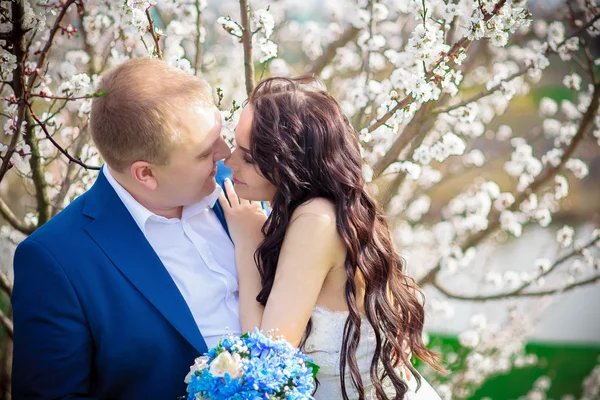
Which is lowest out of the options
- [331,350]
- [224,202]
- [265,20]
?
[331,350]

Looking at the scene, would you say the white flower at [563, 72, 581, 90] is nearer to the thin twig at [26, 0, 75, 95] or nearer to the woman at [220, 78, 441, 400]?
the woman at [220, 78, 441, 400]

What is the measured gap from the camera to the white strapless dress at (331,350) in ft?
7.04

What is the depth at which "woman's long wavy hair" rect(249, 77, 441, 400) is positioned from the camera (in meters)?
2.10

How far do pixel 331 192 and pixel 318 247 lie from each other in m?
0.22

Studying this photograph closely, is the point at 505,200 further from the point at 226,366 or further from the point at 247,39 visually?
the point at 226,366

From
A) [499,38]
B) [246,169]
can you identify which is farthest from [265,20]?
[499,38]

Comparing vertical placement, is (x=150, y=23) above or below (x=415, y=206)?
above

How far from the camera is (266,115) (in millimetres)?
2115

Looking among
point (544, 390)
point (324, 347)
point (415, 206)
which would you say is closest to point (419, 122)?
point (324, 347)

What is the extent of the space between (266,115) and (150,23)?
1.97 feet

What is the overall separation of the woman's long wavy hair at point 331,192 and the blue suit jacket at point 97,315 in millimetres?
364

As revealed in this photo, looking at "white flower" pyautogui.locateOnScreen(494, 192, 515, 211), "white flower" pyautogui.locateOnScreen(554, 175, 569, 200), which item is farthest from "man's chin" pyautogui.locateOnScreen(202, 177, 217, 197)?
"white flower" pyautogui.locateOnScreen(554, 175, 569, 200)

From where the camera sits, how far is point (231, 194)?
2.40m

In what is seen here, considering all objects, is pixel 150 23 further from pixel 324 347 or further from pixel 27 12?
pixel 324 347
